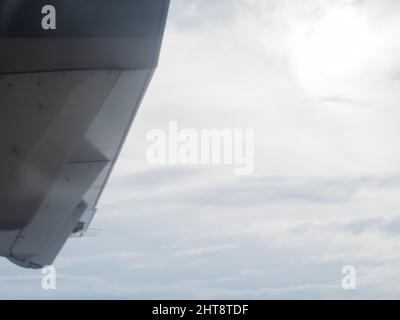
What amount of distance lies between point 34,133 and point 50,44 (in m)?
0.66

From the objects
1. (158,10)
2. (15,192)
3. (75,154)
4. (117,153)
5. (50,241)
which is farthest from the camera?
(50,241)

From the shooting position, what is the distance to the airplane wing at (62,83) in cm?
382

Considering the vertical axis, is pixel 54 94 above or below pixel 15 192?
above

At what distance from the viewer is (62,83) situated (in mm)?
4137

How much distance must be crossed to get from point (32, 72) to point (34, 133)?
427mm

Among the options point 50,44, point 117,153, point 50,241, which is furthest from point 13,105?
point 50,241

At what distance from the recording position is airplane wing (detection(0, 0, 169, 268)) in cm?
382

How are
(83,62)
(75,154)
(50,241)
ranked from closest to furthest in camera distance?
(83,62), (75,154), (50,241)

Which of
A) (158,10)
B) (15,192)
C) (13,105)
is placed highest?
(158,10)

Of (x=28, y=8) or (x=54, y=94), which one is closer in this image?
(x=28, y=8)

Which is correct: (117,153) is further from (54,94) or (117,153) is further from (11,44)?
(11,44)

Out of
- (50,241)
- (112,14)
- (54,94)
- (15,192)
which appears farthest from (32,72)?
(50,241)

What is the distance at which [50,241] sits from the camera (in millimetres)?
6211

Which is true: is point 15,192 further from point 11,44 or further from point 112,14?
point 112,14
